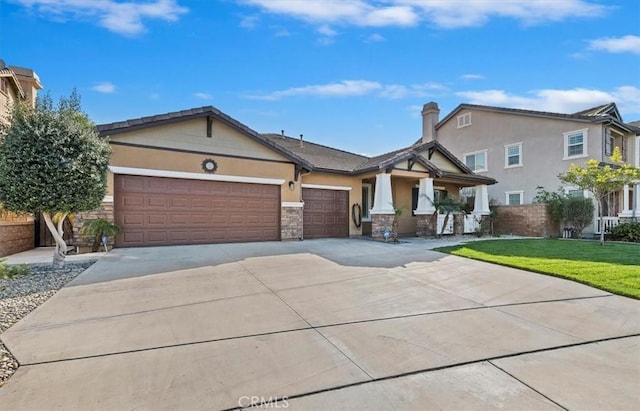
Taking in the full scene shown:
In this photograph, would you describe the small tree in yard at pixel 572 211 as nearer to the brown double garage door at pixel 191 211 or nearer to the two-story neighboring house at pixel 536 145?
the two-story neighboring house at pixel 536 145

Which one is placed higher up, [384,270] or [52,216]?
[52,216]

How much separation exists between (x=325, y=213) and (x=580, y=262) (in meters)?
9.04

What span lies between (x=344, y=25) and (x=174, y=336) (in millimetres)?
10728

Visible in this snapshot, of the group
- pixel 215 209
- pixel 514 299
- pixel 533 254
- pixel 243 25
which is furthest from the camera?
pixel 215 209

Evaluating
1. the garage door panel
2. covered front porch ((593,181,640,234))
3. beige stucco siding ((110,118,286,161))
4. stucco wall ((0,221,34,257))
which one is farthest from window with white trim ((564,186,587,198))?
stucco wall ((0,221,34,257))

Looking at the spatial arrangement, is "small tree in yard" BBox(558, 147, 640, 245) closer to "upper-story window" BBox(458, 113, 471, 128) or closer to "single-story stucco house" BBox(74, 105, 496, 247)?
"single-story stucco house" BBox(74, 105, 496, 247)

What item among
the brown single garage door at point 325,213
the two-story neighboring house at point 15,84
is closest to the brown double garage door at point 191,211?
the brown single garage door at point 325,213

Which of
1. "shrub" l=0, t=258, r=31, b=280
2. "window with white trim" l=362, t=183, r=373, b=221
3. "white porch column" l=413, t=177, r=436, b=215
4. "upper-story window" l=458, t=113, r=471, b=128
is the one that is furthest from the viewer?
"upper-story window" l=458, t=113, r=471, b=128

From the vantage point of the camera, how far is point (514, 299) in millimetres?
5375

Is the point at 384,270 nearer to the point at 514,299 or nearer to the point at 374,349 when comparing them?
the point at 514,299

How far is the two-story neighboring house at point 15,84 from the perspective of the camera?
43.4 ft

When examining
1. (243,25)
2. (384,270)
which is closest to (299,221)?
(384,270)

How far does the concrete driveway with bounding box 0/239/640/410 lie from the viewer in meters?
2.59

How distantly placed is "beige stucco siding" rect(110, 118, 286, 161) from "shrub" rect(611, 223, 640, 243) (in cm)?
1585
